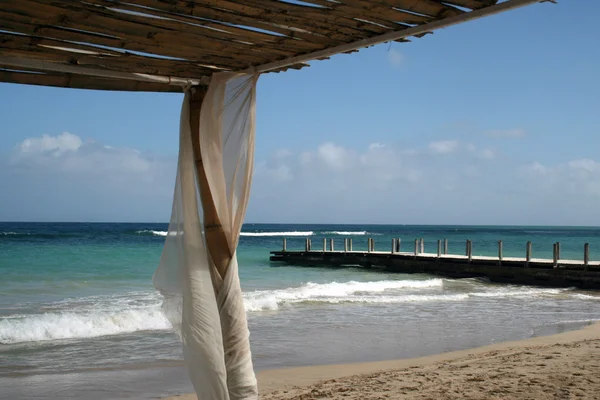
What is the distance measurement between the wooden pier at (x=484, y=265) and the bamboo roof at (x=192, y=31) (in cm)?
1899

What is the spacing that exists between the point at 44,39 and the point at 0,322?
1041 centimetres

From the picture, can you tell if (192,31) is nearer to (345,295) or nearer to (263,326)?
(263,326)

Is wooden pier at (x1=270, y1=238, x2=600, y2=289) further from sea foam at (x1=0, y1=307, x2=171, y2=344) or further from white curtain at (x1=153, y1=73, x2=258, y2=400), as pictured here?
white curtain at (x1=153, y1=73, x2=258, y2=400)

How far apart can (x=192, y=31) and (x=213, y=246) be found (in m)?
1.14

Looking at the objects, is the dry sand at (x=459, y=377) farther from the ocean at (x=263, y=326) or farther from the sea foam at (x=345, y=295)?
the sea foam at (x=345, y=295)

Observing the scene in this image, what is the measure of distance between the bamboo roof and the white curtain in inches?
10.6

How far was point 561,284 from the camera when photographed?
20.3m

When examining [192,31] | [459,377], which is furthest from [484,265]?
[192,31]

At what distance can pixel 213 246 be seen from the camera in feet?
11.1

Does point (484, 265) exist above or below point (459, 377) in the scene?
below

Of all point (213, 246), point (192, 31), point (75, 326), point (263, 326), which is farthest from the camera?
point (263, 326)

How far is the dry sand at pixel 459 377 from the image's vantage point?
5.61m

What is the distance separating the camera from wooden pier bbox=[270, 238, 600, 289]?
20188 mm

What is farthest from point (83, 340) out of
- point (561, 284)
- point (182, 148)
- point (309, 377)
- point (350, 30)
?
point (561, 284)
